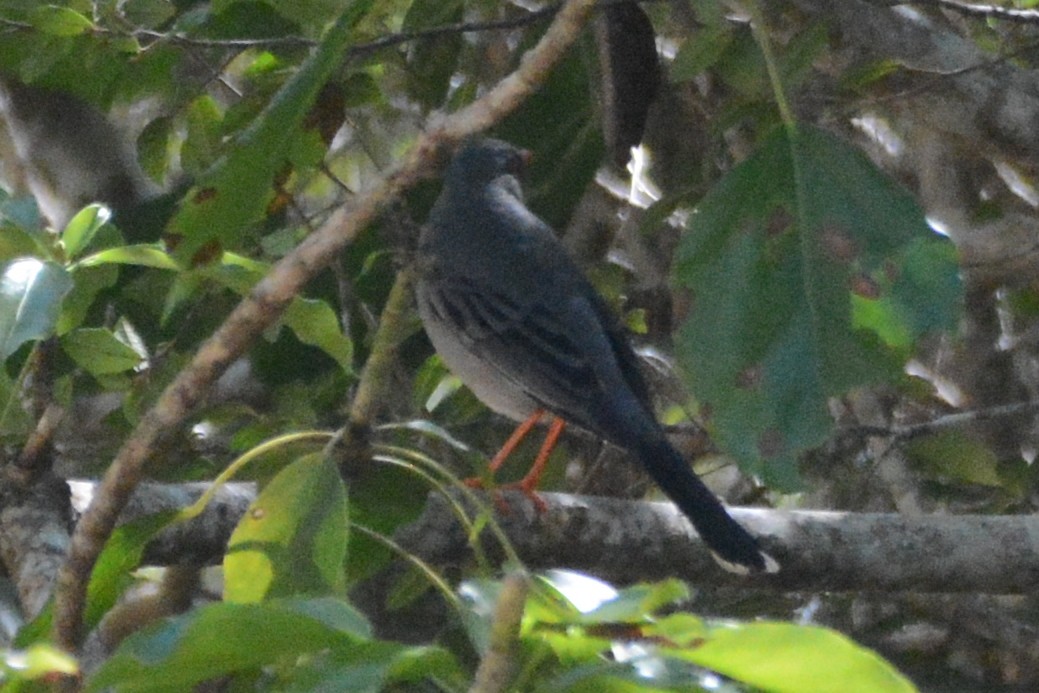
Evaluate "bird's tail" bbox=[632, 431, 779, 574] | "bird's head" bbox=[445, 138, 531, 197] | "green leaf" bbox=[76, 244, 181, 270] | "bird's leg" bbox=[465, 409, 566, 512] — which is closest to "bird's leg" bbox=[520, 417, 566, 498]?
"bird's leg" bbox=[465, 409, 566, 512]

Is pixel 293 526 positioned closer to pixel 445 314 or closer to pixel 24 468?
pixel 24 468

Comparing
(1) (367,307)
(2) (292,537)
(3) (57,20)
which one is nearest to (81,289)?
(2) (292,537)

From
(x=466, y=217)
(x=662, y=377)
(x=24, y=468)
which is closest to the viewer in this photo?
(x=24, y=468)

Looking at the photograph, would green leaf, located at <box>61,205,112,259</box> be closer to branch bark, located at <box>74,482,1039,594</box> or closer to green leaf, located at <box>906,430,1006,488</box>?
branch bark, located at <box>74,482,1039,594</box>

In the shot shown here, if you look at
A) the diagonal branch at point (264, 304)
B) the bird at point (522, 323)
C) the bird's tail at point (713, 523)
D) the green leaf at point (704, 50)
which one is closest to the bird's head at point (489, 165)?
the bird at point (522, 323)

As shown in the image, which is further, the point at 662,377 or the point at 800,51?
the point at 662,377

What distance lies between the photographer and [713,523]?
264 cm

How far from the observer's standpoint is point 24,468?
217 cm

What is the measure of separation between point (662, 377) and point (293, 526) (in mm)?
2343

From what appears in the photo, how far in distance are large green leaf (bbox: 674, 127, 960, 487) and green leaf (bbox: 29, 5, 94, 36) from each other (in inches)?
52.9

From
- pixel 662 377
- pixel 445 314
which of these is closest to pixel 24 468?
pixel 445 314

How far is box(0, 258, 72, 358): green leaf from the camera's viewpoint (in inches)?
66.6

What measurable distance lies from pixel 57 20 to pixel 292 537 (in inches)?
55.0

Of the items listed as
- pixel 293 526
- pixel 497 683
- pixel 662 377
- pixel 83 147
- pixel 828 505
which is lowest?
pixel 828 505
